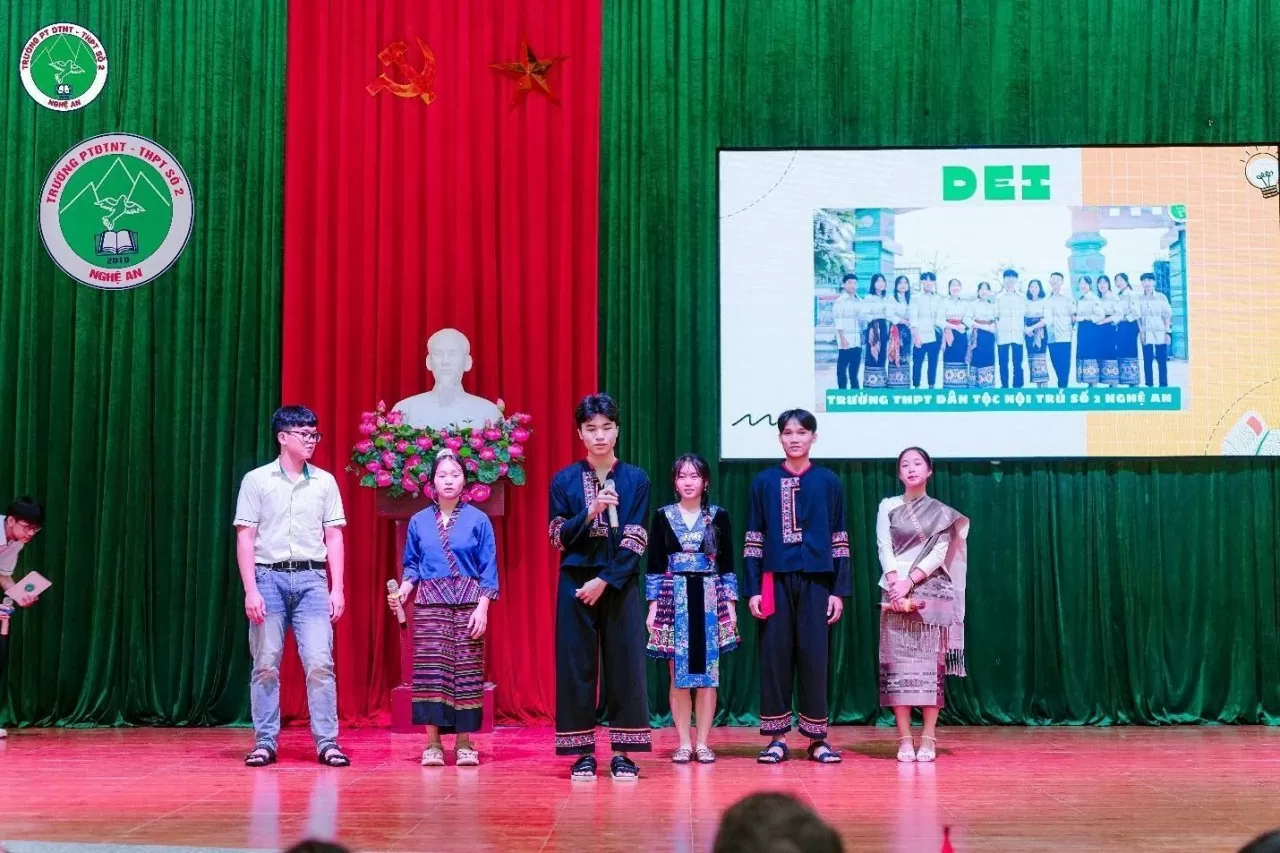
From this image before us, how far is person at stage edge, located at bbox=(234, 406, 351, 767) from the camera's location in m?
5.36

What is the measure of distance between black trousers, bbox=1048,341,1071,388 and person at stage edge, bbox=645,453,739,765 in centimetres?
228

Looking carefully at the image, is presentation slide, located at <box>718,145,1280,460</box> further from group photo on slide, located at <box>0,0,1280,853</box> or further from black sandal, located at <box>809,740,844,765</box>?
black sandal, located at <box>809,740,844,765</box>

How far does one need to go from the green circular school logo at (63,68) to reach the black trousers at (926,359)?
4472mm

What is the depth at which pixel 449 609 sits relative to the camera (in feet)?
17.5

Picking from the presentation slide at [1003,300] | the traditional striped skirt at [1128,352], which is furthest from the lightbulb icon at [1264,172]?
the traditional striped skirt at [1128,352]

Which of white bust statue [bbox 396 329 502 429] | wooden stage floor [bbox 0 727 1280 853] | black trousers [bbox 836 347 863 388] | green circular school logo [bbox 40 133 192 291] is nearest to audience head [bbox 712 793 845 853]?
wooden stage floor [bbox 0 727 1280 853]

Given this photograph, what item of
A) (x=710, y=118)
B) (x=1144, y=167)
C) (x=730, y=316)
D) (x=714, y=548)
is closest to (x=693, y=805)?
(x=714, y=548)

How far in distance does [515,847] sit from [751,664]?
3230mm

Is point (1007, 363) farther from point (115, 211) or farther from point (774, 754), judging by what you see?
point (115, 211)

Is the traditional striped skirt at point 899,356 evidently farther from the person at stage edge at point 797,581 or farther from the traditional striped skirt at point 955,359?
the person at stage edge at point 797,581

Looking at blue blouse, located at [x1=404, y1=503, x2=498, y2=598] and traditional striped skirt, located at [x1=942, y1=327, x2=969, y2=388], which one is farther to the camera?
traditional striped skirt, located at [x1=942, y1=327, x2=969, y2=388]

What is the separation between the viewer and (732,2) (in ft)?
23.0

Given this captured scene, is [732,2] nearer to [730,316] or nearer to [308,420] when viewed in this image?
[730,316]

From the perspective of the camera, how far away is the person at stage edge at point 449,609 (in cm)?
528
